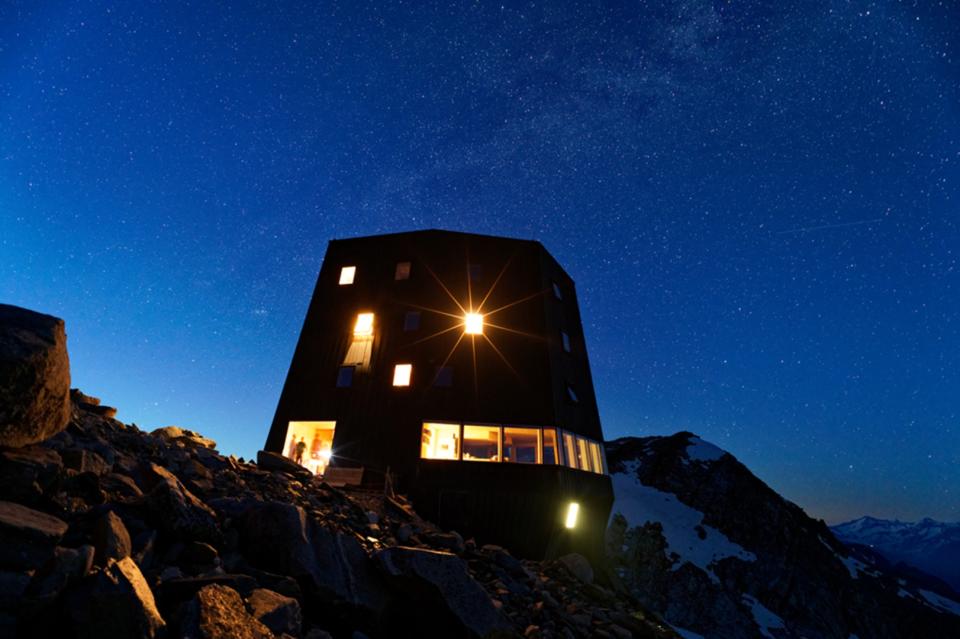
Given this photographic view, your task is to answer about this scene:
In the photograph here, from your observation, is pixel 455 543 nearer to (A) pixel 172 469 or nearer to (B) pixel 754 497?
(A) pixel 172 469

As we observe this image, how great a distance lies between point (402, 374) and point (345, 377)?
3.28 metres

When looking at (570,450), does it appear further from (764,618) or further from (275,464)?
(764,618)

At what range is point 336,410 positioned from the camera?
76.7ft

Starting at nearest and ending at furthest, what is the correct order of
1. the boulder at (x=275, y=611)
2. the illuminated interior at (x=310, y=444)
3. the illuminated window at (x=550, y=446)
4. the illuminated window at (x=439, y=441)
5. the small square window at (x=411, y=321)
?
the boulder at (x=275, y=611) → the illuminated window at (x=550, y=446) → the illuminated window at (x=439, y=441) → the illuminated interior at (x=310, y=444) → the small square window at (x=411, y=321)

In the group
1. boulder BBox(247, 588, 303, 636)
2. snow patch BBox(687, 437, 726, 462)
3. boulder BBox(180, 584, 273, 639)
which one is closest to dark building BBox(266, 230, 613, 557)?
boulder BBox(247, 588, 303, 636)

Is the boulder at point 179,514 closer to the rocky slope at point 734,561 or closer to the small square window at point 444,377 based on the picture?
the small square window at point 444,377

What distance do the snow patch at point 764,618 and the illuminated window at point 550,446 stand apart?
62.1m

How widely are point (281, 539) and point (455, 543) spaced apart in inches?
287

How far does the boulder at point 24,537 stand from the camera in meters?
4.72

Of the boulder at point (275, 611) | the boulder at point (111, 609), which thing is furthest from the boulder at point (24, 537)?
the boulder at point (275, 611)

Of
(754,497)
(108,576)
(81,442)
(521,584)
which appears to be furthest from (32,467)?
(754,497)

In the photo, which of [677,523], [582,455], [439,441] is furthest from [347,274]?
[677,523]

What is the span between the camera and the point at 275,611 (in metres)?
5.99

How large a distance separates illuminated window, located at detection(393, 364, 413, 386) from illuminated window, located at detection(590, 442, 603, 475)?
1062 cm
